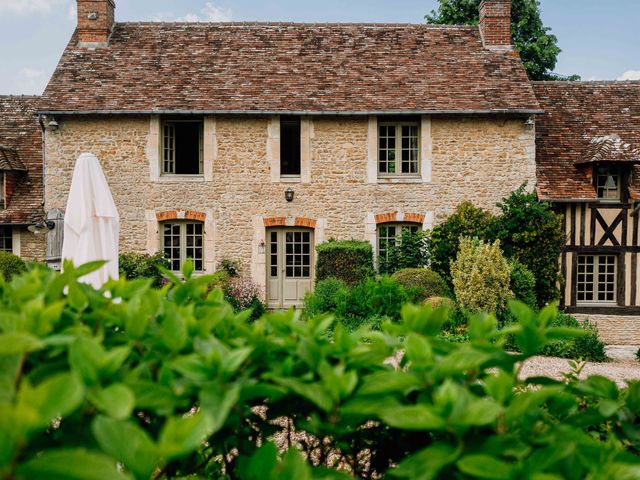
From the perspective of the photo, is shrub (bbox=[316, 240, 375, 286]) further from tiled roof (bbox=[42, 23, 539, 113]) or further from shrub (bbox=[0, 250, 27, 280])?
shrub (bbox=[0, 250, 27, 280])

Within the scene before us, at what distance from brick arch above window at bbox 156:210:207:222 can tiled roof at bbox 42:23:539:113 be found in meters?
2.42

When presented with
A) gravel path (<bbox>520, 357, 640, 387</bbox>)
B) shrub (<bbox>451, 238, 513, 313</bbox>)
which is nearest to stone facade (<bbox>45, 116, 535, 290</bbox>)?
shrub (<bbox>451, 238, 513, 313</bbox>)

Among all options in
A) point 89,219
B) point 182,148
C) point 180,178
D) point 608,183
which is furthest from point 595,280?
point 89,219

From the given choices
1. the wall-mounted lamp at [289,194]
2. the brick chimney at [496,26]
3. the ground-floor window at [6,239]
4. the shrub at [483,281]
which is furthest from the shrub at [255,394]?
the brick chimney at [496,26]

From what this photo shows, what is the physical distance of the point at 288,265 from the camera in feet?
49.5

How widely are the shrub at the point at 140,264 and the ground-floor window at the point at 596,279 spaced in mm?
9956

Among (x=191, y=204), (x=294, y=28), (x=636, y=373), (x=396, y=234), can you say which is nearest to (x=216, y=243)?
(x=191, y=204)

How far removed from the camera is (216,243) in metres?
14.7

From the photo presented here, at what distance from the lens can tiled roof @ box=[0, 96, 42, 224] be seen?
15.0 m

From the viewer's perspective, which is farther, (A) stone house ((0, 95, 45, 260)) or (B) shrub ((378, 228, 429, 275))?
(A) stone house ((0, 95, 45, 260))

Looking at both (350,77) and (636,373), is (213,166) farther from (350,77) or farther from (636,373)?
(636,373)

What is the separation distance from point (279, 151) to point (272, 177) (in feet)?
2.14

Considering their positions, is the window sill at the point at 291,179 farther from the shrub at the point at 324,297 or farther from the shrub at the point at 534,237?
the shrub at the point at 534,237

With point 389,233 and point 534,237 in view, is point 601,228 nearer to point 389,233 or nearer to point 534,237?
point 534,237
